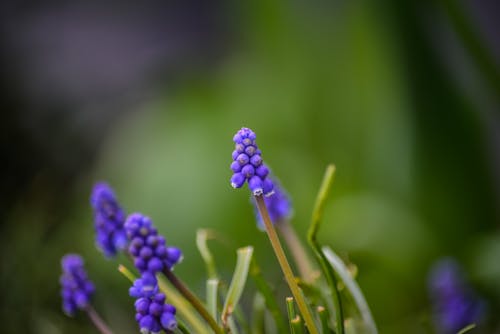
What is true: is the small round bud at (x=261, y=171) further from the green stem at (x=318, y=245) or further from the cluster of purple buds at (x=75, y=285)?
the cluster of purple buds at (x=75, y=285)

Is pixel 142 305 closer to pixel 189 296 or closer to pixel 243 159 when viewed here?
pixel 189 296

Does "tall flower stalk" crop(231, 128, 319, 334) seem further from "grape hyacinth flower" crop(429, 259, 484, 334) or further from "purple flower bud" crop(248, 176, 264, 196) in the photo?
"grape hyacinth flower" crop(429, 259, 484, 334)

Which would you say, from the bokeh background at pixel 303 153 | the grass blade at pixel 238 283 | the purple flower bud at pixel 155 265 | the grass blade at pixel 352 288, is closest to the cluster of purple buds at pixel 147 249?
the purple flower bud at pixel 155 265

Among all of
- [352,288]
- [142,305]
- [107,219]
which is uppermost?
[107,219]

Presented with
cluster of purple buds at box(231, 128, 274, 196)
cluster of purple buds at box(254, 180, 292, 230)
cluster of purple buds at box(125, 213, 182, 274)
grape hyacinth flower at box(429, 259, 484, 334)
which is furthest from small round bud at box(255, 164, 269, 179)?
grape hyacinth flower at box(429, 259, 484, 334)

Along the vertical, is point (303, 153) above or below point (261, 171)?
above

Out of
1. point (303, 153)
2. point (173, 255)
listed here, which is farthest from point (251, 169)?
point (303, 153)
